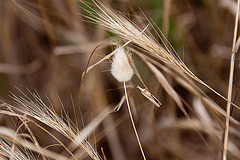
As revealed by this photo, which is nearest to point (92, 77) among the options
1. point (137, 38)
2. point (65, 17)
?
point (65, 17)

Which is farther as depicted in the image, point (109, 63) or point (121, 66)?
point (109, 63)

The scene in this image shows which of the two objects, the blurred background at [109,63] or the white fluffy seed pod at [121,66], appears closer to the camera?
the white fluffy seed pod at [121,66]

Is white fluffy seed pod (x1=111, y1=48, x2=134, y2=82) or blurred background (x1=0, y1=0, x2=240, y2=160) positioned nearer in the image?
white fluffy seed pod (x1=111, y1=48, x2=134, y2=82)

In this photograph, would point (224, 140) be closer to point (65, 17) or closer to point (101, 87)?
point (101, 87)
